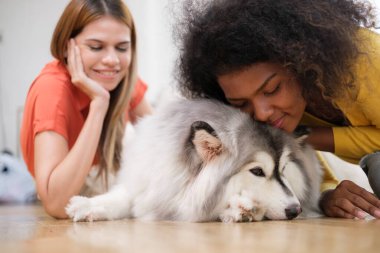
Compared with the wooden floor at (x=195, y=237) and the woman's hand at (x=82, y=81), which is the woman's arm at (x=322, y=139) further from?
the woman's hand at (x=82, y=81)

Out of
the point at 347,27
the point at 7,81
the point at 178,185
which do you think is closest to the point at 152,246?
the point at 178,185

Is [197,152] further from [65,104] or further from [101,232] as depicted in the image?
[65,104]

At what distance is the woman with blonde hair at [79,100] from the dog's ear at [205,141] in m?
0.57

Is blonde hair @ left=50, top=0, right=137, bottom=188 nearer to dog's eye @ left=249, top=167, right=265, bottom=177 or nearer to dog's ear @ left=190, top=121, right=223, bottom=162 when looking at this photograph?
dog's ear @ left=190, top=121, right=223, bottom=162

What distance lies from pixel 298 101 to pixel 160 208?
62cm

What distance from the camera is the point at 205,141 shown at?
5.58 ft

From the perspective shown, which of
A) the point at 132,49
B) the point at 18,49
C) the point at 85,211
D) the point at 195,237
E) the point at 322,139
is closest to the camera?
the point at 195,237

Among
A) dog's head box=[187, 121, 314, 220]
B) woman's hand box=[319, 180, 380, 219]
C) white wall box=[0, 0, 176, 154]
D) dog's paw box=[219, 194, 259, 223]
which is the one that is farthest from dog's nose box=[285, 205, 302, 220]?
white wall box=[0, 0, 176, 154]

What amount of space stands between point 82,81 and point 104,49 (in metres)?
0.21

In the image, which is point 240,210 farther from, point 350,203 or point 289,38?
point 289,38

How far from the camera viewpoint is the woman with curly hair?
170 cm

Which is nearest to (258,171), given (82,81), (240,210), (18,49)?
(240,210)

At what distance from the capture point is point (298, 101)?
1817 mm

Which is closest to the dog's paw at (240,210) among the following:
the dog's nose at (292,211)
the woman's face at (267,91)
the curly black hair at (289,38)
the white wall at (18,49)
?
the dog's nose at (292,211)
